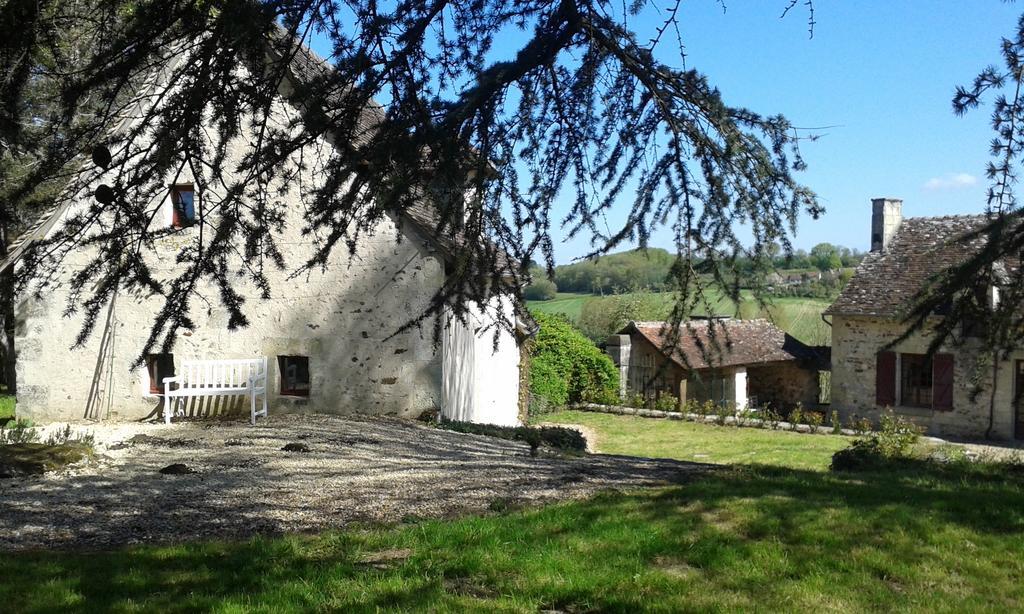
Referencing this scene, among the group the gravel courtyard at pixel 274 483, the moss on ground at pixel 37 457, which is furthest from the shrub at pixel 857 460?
the moss on ground at pixel 37 457

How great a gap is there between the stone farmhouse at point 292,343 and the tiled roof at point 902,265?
42.7ft

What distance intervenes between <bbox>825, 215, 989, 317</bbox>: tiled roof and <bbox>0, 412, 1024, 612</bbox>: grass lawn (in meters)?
16.1

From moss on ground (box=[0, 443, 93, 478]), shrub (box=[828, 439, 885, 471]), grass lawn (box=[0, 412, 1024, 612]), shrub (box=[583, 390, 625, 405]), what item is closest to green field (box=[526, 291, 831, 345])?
shrub (box=[583, 390, 625, 405])

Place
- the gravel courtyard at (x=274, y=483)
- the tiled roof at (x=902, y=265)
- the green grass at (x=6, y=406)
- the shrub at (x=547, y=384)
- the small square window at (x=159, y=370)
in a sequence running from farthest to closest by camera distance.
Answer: the tiled roof at (x=902, y=265), the shrub at (x=547, y=384), the green grass at (x=6, y=406), the small square window at (x=159, y=370), the gravel courtyard at (x=274, y=483)

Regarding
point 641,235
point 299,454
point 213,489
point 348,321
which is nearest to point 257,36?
point 641,235

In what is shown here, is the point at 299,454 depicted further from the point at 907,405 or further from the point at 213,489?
the point at 907,405

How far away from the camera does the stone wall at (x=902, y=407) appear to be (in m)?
19.2

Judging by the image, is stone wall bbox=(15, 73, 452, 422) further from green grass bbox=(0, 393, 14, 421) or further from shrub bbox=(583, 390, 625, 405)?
shrub bbox=(583, 390, 625, 405)

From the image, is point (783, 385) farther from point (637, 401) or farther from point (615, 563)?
point (615, 563)

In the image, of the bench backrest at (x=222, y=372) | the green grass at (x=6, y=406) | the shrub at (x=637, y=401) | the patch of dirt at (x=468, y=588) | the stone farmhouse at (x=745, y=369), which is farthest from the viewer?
the stone farmhouse at (x=745, y=369)

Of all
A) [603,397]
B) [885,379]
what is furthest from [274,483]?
[885,379]

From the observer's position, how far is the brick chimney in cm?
2339

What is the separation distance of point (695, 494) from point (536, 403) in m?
14.4

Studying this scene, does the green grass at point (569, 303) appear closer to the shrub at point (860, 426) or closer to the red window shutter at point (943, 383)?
the shrub at point (860, 426)
